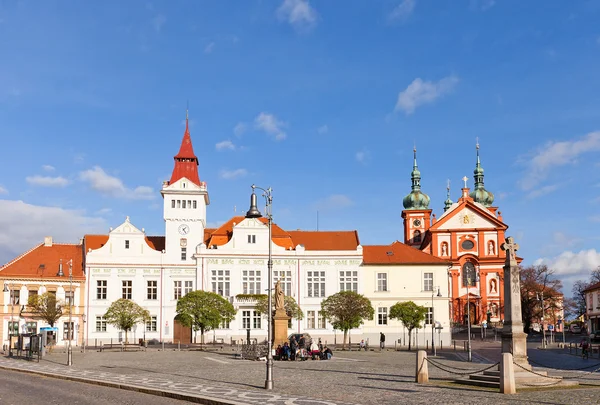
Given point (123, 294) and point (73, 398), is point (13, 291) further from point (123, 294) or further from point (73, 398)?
point (73, 398)

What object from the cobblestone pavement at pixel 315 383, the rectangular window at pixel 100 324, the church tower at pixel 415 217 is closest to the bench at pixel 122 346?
the rectangular window at pixel 100 324

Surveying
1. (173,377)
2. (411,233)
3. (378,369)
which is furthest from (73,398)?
(411,233)

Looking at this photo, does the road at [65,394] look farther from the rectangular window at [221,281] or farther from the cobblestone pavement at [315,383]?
the rectangular window at [221,281]

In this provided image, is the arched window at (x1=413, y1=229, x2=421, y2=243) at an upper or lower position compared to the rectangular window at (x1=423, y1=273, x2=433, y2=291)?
upper

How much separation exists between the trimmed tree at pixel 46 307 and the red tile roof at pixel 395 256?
29031 millimetres

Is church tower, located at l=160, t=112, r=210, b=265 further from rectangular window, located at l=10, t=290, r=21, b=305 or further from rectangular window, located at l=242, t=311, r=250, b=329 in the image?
rectangular window, located at l=10, t=290, r=21, b=305

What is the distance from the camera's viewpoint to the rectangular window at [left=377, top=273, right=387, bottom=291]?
224ft

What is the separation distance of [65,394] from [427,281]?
5098 centimetres

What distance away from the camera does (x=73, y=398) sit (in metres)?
20.4

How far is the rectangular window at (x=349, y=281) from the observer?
67.1m

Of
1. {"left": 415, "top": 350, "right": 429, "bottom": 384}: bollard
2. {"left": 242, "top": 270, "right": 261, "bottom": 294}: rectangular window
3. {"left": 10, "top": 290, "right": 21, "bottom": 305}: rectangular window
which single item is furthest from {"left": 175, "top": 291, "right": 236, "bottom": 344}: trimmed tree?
{"left": 415, "top": 350, "right": 429, "bottom": 384}: bollard

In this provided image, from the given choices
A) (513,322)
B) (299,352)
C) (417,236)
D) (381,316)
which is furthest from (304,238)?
(417,236)

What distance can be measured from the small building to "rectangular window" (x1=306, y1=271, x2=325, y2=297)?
70.3 feet

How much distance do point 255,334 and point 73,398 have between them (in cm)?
4482
